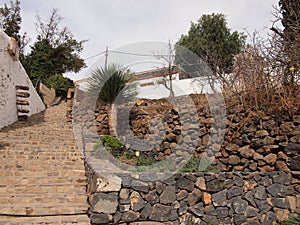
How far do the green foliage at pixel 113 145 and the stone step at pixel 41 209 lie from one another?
123 centimetres

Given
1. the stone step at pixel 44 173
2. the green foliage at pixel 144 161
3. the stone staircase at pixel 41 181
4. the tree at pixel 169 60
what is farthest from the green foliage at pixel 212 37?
the stone step at pixel 44 173

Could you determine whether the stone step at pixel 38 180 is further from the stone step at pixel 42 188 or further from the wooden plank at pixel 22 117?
the wooden plank at pixel 22 117

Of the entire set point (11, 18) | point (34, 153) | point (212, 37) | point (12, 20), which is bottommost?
point (34, 153)

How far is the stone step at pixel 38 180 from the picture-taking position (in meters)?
4.78

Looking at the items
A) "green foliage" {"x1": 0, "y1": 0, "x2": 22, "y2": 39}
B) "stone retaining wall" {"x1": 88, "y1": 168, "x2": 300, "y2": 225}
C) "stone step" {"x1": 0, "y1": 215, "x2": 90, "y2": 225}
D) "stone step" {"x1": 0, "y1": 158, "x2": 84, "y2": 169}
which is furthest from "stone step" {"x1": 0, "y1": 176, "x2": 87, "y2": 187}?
"green foliage" {"x1": 0, "y1": 0, "x2": 22, "y2": 39}

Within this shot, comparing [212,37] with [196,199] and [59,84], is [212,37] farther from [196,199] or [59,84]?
[196,199]

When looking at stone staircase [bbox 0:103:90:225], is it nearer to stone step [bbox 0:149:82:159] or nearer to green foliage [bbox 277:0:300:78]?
stone step [bbox 0:149:82:159]

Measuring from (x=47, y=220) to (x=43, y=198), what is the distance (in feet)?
1.89

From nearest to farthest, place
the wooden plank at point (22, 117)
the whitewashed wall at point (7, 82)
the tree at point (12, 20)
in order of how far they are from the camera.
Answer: the whitewashed wall at point (7, 82) < the wooden plank at point (22, 117) < the tree at point (12, 20)

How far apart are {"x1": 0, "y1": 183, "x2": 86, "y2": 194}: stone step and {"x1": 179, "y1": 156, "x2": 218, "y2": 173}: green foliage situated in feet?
5.61

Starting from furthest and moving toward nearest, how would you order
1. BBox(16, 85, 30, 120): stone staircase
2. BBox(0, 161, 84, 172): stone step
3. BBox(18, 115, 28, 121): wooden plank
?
BBox(18, 115, 28, 121): wooden plank < BBox(16, 85, 30, 120): stone staircase < BBox(0, 161, 84, 172): stone step

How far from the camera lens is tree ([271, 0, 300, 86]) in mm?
4555

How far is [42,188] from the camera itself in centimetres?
468

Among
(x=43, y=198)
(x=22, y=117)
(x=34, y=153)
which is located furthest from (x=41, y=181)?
(x=22, y=117)
